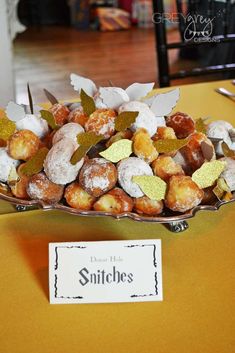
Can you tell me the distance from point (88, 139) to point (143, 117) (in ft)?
0.32

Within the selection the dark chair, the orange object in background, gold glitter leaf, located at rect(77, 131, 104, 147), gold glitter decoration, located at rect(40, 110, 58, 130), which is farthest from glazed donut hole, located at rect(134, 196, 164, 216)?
the orange object in background

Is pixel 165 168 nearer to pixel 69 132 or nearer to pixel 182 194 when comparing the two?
pixel 182 194

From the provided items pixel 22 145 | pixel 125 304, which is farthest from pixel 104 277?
pixel 22 145

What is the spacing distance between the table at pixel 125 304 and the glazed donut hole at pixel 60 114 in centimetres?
17

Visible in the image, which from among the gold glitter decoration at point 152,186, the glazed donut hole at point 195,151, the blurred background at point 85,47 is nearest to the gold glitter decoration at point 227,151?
the glazed donut hole at point 195,151

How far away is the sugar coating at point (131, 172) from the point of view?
2.45 feet

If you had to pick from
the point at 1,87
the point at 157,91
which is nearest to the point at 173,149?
the point at 157,91

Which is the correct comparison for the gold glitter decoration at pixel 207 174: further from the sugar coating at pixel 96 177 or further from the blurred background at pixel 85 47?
the blurred background at pixel 85 47

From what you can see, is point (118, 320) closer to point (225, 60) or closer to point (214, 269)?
point (214, 269)

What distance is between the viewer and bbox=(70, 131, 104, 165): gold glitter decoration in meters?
0.75

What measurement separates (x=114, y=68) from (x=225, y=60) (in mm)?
986

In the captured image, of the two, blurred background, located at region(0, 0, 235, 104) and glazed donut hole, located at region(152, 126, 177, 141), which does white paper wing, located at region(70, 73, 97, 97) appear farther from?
blurred background, located at region(0, 0, 235, 104)

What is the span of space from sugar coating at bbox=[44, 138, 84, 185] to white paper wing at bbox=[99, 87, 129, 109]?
12 centimetres

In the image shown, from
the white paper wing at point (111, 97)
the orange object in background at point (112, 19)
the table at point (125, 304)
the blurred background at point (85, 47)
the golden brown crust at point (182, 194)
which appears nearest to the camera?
the table at point (125, 304)
